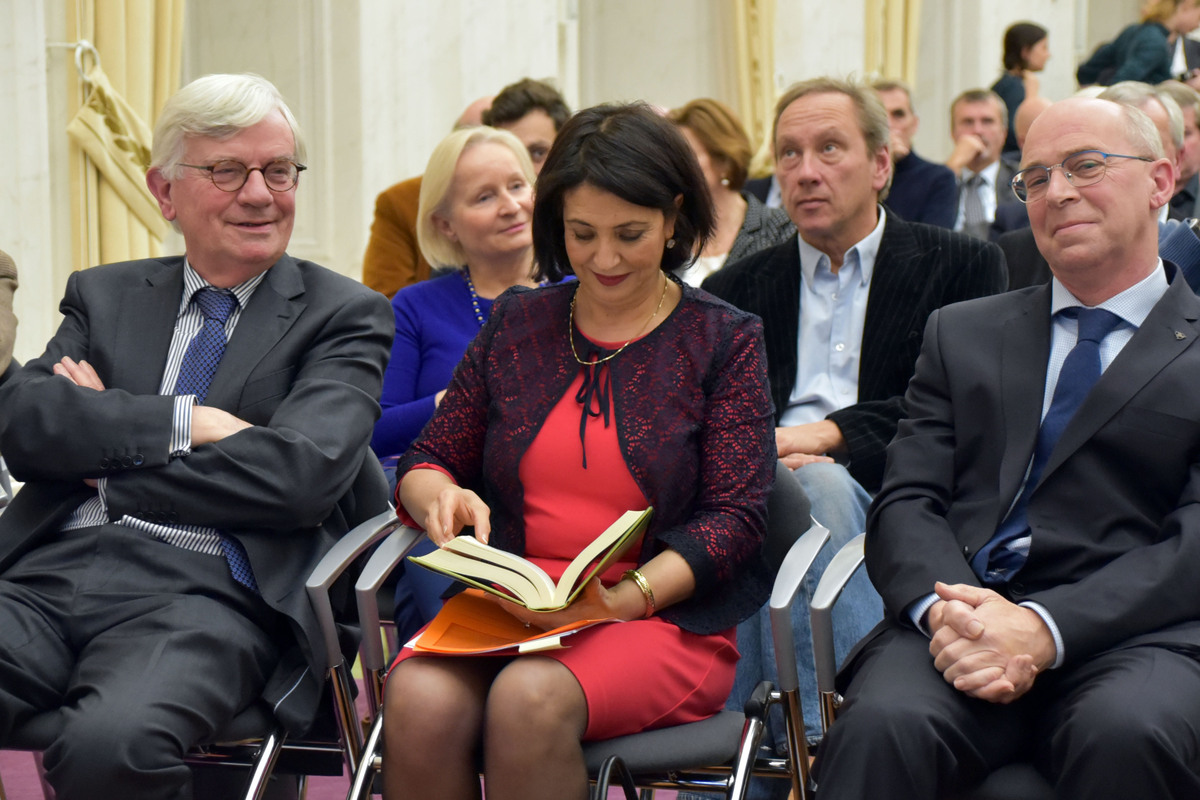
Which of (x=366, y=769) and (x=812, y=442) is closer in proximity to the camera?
(x=366, y=769)

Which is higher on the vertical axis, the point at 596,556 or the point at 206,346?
the point at 206,346

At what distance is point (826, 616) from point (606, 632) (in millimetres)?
365

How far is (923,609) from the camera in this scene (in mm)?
2371

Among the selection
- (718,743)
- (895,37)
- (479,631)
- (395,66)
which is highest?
(895,37)

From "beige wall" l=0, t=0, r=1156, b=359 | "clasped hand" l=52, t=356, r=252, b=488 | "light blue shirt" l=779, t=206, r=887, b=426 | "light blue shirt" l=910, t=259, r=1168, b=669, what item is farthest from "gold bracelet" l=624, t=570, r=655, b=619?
"beige wall" l=0, t=0, r=1156, b=359

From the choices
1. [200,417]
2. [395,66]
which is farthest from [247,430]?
[395,66]

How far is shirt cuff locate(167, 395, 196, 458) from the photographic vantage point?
2588 millimetres

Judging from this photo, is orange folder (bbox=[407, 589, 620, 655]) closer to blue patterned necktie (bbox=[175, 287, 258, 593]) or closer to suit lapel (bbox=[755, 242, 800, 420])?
blue patterned necktie (bbox=[175, 287, 258, 593])

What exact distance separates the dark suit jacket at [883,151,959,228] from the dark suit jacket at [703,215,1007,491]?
2523 mm

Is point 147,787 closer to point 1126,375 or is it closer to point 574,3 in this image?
point 1126,375

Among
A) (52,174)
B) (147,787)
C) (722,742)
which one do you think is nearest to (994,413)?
(722,742)

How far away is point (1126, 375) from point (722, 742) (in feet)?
3.01

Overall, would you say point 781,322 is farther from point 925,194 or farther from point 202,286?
point 925,194

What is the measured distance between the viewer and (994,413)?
252 cm
